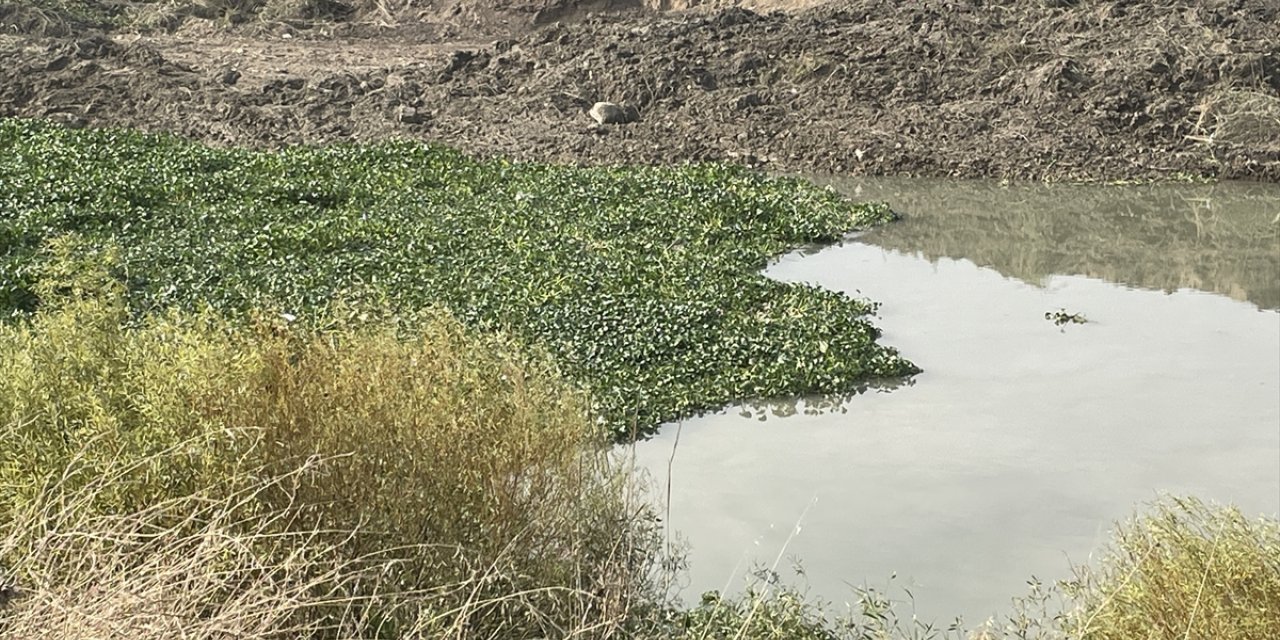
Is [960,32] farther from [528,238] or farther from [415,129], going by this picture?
[528,238]

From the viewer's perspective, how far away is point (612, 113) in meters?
17.7

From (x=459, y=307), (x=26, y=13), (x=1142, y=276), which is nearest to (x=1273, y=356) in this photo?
(x=1142, y=276)

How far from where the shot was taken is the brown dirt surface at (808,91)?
16250 mm

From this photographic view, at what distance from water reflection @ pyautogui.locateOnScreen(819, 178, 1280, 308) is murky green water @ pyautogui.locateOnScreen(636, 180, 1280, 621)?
43 mm

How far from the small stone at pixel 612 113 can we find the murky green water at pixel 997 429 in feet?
16.9

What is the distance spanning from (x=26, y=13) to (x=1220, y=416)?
22.3 metres

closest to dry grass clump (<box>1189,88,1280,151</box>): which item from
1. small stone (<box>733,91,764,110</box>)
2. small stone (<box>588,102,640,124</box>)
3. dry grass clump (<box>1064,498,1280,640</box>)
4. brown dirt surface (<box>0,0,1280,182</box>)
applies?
brown dirt surface (<box>0,0,1280,182</box>)

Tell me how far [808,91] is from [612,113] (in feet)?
8.25

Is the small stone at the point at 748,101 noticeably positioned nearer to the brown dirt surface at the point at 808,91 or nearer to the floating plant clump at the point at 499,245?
the brown dirt surface at the point at 808,91

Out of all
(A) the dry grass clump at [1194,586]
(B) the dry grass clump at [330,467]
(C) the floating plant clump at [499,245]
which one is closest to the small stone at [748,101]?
(C) the floating plant clump at [499,245]

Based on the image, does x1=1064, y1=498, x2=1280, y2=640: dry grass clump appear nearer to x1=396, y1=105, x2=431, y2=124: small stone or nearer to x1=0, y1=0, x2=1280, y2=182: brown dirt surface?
x1=0, y1=0, x2=1280, y2=182: brown dirt surface

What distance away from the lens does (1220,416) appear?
28.4 feet

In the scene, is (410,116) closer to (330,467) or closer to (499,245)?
(499,245)

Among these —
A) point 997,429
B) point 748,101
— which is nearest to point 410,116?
point 748,101
